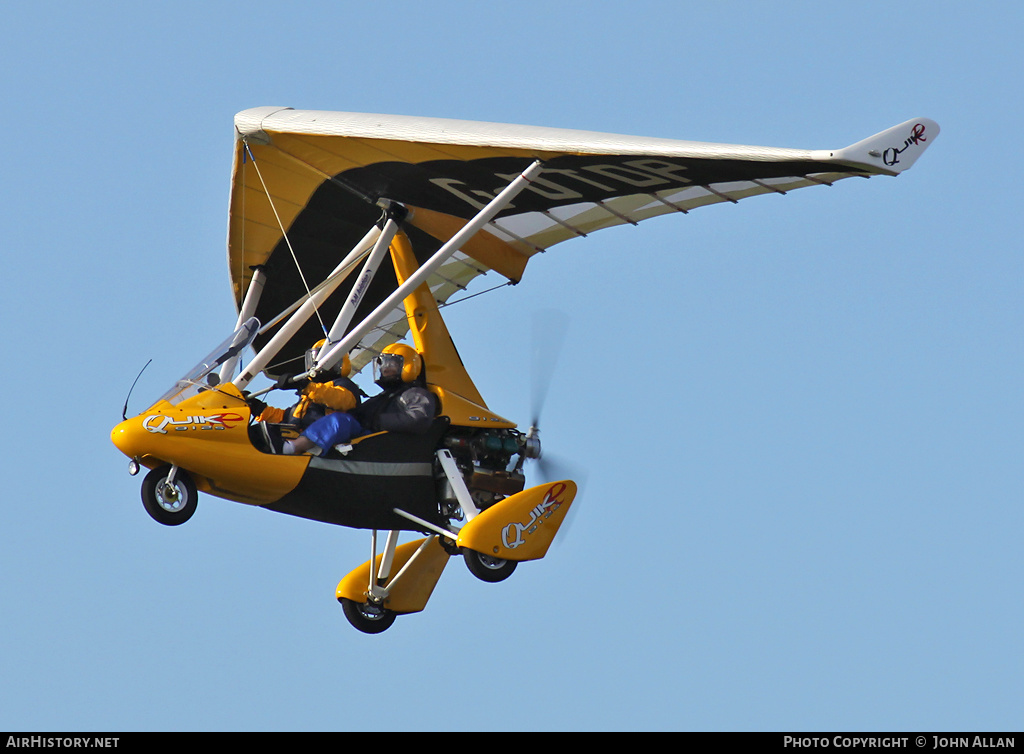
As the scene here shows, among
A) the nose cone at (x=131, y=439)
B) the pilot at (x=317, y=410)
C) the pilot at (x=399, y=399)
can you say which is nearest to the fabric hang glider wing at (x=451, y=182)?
the pilot at (x=399, y=399)

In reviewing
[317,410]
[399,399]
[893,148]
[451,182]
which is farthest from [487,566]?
[893,148]

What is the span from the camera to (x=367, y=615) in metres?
26.0

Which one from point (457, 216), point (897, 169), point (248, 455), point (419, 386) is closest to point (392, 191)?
point (457, 216)

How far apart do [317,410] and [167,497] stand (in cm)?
247

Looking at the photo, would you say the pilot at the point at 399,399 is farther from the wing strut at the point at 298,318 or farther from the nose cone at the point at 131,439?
the nose cone at the point at 131,439

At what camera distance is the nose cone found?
2098cm

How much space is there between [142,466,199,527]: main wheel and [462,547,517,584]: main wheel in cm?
356

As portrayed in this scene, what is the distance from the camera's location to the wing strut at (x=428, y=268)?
2280 centimetres

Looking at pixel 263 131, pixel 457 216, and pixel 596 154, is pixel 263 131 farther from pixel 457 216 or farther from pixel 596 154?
pixel 596 154

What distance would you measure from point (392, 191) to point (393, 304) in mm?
1896

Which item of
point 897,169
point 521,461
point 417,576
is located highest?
point 897,169

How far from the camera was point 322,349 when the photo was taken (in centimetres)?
2314

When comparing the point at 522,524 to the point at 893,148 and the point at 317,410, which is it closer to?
the point at 317,410

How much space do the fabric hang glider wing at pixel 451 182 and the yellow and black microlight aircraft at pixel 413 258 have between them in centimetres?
3
